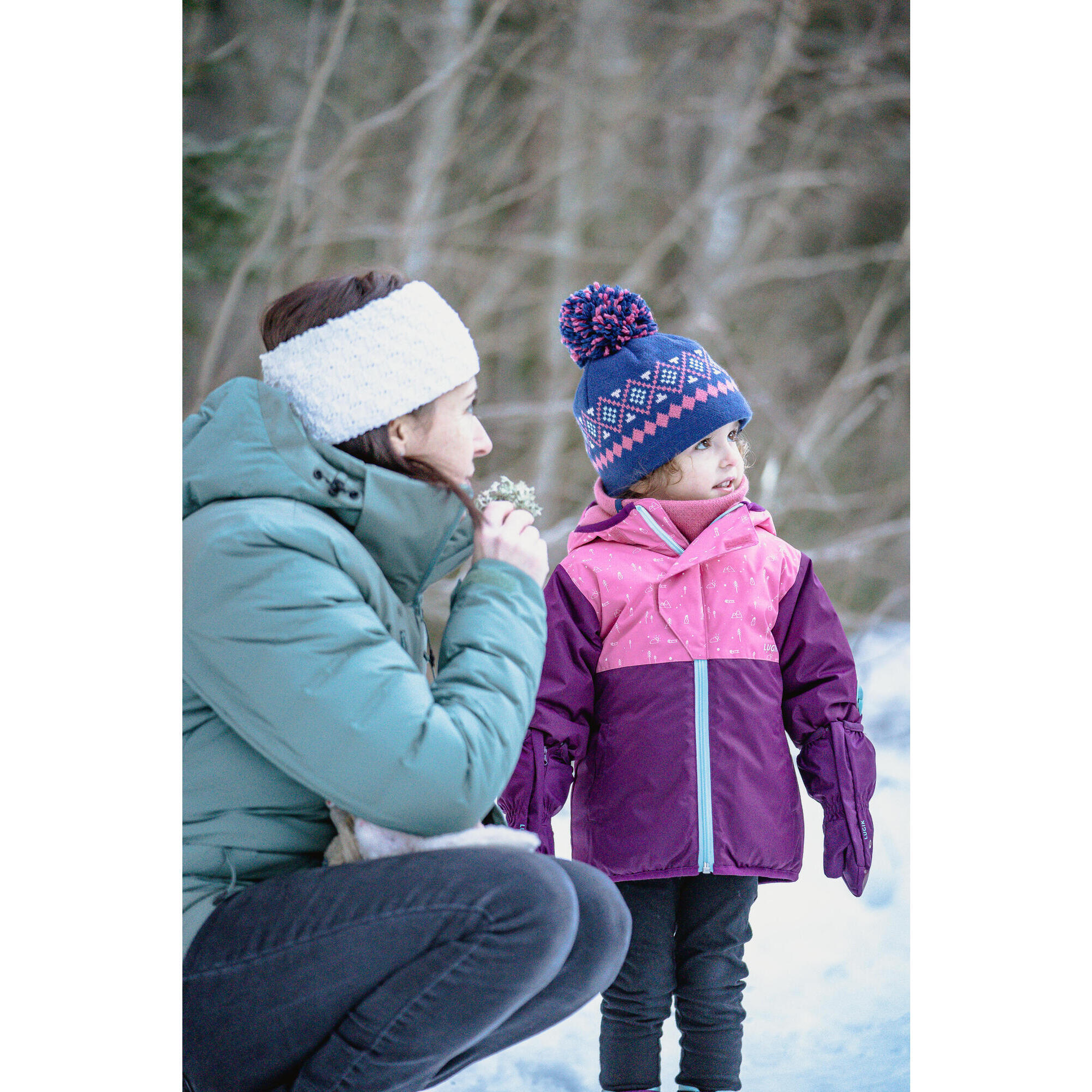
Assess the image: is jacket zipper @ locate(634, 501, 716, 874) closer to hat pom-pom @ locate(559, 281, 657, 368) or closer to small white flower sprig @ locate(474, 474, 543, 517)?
small white flower sprig @ locate(474, 474, 543, 517)

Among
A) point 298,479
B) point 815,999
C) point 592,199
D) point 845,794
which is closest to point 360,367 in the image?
point 298,479

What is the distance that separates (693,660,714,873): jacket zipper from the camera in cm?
154

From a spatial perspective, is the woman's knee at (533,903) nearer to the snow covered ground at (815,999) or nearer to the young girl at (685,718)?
the young girl at (685,718)

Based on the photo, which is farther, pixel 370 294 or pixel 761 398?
pixel 761 398

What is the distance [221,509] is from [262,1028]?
0.48 metres

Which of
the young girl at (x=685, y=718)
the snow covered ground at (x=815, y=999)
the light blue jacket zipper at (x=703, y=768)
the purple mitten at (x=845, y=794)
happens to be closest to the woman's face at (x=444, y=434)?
the young girl at (x=685, y=718)

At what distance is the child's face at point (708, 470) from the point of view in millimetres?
1688

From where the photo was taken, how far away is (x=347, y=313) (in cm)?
127

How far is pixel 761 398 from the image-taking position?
3.19m

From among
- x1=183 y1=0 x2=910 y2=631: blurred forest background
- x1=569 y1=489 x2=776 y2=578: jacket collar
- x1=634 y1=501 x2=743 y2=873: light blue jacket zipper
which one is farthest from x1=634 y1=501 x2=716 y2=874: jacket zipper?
x1=183 y1=0 x2=910 y2=631: blurred forest background

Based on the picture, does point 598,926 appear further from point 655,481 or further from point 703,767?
point 655,481
